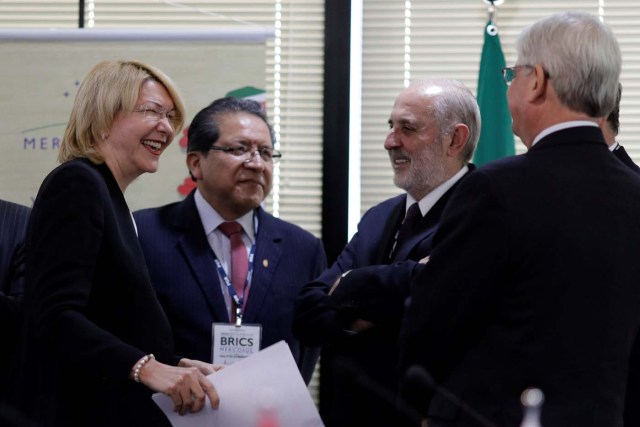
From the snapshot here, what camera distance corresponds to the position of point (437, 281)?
7.29 ft

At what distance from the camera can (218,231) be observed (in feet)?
13.0

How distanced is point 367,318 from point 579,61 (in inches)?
44.1

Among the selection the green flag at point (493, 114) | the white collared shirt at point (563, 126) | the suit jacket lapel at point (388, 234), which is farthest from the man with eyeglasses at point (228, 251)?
the white collared shirt at point (563, 126)

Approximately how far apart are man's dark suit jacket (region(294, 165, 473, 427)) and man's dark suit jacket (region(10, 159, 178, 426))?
0.59m

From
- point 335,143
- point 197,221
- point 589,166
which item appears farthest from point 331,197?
point 589,166

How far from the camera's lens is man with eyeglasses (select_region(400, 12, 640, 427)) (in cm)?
214

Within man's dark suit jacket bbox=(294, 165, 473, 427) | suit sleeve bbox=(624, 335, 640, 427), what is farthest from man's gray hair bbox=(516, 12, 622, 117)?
man's dark suit jacket bbox=(294, 165, 473, 427)

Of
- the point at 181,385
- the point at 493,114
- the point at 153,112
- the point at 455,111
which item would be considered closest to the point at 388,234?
the point at 455,111

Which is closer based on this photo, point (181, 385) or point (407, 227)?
point (181, 385)

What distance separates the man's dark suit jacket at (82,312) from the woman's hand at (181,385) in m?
0.05

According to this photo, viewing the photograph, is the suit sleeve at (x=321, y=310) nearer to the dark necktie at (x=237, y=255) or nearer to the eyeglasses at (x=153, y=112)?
the dark necktie at (x=237, y=255)

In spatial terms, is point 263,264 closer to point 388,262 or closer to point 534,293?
point 388,262

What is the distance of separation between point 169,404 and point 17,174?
85.5 inches

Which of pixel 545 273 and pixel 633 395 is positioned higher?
pixel 545 273
